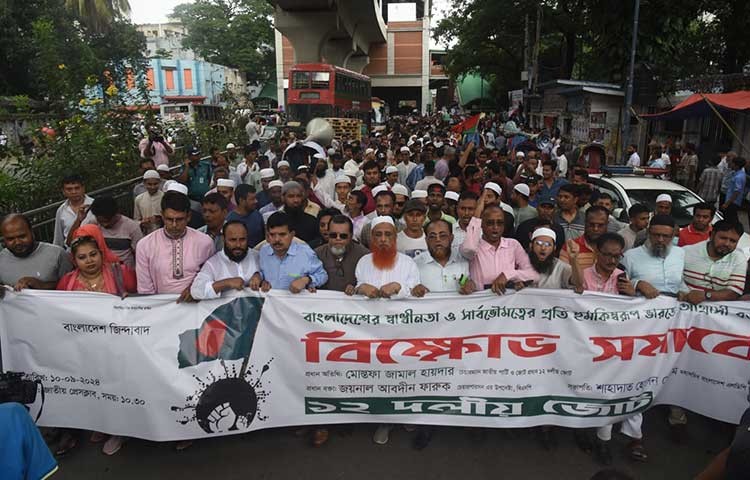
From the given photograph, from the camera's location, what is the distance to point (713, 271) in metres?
4.59

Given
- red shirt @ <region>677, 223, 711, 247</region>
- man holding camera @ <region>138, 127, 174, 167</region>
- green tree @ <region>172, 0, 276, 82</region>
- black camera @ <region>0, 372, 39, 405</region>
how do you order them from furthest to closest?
green tree @ <region>172, 0, 276, 82</region> → man holding camera @ <region>138, 127, 174, 167</region> → red shirt @ <region>677, 223, 711, 247</region> → black camera @ <region>0, 372, 39, 405</region>

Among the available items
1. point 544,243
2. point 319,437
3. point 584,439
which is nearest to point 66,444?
point 319,437

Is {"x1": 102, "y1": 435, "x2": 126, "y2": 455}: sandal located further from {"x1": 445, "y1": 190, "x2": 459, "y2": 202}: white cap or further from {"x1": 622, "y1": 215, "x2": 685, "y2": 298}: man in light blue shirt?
{"x1": 445, "y1": 190, "x2": 459, "y2": 202}: white cap

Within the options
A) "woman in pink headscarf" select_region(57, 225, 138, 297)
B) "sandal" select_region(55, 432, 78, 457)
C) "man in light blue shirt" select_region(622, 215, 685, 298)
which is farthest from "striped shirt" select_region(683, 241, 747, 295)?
"sandal" select_region(55, 432, 78, 457)

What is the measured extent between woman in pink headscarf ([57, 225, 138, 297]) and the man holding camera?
6.74 metres

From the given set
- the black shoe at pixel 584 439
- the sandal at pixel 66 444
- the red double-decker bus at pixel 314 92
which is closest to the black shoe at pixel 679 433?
the black shoe at pixel 584 439

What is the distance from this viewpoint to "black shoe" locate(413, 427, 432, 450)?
4.23 metres

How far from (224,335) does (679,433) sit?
138 inches

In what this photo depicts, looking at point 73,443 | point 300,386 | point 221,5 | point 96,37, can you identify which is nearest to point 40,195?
point 73,443

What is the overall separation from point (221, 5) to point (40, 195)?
57804 mm

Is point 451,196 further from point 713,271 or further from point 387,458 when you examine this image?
point 387,458

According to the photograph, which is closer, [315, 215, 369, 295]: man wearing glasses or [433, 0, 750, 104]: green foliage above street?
[315, 215, 369, 295]: man wearing glasses

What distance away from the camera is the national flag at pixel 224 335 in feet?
13.2

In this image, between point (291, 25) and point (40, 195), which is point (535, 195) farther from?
point (291, 25)
